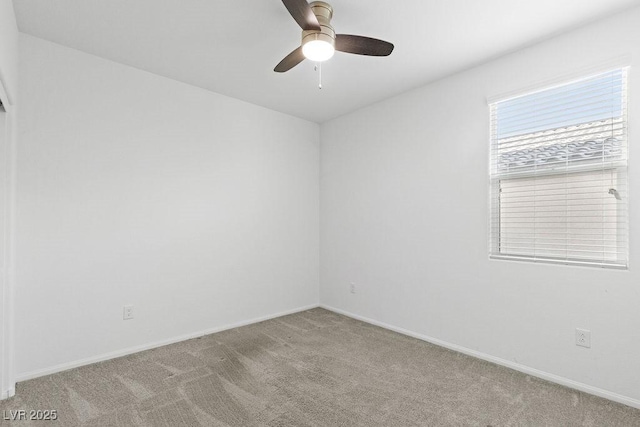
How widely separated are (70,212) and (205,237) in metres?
1.15

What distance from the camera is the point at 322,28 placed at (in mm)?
1873

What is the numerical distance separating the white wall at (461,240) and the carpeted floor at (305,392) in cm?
27

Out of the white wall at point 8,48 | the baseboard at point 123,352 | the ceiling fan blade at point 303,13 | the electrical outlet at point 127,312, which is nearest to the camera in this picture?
the ceiling fan blade at point 303,13

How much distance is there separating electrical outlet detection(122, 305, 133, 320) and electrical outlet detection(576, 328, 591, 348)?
357cm

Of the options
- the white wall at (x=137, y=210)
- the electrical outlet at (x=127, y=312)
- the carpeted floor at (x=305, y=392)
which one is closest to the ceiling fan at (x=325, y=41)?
the white wall at (x=137, y=210)

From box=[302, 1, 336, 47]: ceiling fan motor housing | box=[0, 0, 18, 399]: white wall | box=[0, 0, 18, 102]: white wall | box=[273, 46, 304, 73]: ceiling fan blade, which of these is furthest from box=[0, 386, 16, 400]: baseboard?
box=[302, 1, 336, 47]: ceiling fan motor housing

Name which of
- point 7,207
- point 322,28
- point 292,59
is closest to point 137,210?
point 7,207

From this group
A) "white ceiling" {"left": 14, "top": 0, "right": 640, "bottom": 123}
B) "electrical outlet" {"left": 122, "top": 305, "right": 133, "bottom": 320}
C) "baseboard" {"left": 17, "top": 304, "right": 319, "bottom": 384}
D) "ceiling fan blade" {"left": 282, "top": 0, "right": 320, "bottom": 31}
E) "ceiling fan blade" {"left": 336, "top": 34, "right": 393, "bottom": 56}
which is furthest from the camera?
"electrical outlet" {"left": 122, "top": 305, "right": 133, "bottom": 320}

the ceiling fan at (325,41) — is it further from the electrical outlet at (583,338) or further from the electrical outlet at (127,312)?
the electrical outlet at (127,312)

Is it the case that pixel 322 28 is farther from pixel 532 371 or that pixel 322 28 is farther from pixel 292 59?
pixel 532 371

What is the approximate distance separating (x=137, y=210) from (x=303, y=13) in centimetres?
224

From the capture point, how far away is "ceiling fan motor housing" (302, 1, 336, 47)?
1.87 m

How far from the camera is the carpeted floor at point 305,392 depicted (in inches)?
75.6

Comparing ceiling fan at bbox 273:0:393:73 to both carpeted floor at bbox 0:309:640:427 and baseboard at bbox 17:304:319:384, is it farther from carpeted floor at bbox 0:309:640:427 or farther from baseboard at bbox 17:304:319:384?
baseboard at bbox 17:304:319:384
